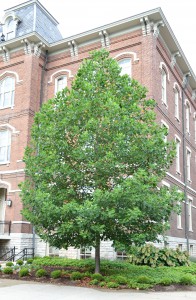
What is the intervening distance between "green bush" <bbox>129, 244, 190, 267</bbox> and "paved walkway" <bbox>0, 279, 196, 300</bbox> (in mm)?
4417

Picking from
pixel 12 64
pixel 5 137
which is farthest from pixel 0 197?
pixel 12 64

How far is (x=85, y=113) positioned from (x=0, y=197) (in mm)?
12438

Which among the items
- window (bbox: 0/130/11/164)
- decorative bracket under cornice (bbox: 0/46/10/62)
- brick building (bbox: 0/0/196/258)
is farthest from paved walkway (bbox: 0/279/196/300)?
decorative bracket under cornice (bbox: 0/46/10/62)

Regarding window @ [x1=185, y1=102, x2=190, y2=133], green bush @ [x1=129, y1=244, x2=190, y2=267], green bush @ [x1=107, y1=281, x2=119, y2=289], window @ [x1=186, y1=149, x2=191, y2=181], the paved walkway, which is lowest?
the paved walkway

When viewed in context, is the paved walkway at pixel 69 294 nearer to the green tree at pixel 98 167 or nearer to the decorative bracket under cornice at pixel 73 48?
the green tree at pixel 98 167

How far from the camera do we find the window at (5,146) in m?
22.2

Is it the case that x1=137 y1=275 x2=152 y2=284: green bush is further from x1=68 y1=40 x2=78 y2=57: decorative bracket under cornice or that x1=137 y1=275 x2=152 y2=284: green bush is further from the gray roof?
the gray roof

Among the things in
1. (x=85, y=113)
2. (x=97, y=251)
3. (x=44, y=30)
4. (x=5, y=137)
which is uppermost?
(x=44, y=30)

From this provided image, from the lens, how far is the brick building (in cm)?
2023

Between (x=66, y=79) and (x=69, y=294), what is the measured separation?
1570cm

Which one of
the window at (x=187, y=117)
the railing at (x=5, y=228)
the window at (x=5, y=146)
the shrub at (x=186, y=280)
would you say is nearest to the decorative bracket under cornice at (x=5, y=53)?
the window at (x=5, y=146)

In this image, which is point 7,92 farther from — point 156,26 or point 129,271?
point 129,271

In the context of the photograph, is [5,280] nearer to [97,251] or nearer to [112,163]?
[97,251]

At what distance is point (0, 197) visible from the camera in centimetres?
2320
